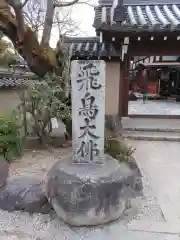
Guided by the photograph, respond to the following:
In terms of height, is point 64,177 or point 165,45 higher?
point 165,45

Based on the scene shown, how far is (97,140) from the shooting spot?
4.09 metres

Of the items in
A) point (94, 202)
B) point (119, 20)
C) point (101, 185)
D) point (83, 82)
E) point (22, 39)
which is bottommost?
point (94, 202)

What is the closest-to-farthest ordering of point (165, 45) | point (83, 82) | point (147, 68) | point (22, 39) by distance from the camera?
1. point (83, 82)
2. point (22, 39)
3. point (165, 45)
4. point (147, 68)

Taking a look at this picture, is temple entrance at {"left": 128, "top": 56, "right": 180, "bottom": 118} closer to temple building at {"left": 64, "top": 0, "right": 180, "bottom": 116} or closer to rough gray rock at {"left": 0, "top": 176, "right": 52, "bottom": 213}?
temple building at {"left": 64, "top": 0, "right": 180, "bottom": 116}

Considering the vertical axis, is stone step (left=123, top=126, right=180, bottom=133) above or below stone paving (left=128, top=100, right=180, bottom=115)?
below

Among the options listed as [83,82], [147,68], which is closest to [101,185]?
[83,82]

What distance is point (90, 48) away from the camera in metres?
10.5

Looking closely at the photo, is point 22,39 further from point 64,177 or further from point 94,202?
point 94,202

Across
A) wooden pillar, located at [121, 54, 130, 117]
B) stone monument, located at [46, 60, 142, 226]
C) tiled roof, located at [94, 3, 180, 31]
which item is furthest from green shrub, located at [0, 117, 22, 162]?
wooden pillar, located at [121, 54, 130, 117]

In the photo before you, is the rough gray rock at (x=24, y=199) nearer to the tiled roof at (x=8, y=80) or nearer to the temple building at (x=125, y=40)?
the temple building at (x=125, y=40)

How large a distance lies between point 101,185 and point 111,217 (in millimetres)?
544

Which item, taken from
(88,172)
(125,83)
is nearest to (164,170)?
(88,172)

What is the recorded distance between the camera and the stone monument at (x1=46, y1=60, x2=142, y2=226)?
12.2 ft

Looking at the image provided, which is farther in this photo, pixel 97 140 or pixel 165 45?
pixel 165 45
